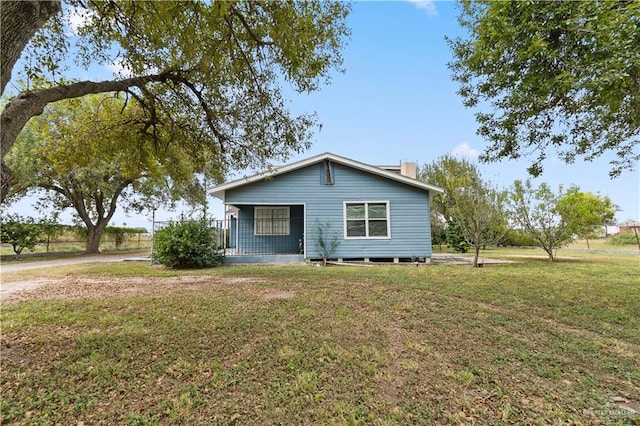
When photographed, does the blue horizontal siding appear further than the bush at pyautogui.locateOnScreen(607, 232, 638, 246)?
No

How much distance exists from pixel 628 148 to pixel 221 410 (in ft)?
28.0

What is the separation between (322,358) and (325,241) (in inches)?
333

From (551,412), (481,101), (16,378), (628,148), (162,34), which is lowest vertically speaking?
(551,412)

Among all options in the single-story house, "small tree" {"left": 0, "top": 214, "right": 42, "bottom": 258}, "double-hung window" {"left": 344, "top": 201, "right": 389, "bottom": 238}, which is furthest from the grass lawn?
"small tree" {"left": 0, "top": 214, "right": 42, "bottom": 258}

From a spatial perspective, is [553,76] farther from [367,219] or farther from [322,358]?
[367,219]

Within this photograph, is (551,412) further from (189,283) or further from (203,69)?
(189,283)

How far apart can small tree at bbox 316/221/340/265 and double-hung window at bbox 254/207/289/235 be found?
8.28 feet

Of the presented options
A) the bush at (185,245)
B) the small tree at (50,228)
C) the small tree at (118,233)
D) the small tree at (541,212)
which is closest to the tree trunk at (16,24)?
the bush at (185,245)

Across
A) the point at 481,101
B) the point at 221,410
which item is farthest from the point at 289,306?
the point at 481,101

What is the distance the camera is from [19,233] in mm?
15438

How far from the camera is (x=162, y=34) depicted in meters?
4.57

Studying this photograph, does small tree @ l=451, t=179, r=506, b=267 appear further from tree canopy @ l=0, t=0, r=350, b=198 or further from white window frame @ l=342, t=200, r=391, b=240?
tree canopy @ l=0, t=0, r=350, b=198

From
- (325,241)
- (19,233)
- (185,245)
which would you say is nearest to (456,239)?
(325,241)

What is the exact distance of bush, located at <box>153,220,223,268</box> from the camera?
32.4 feet
